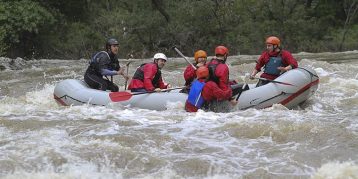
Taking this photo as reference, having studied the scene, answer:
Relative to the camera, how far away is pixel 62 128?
279 inches

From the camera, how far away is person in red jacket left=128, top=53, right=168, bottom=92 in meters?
8.48

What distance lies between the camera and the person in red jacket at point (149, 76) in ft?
27.8

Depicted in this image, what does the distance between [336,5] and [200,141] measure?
24699mm

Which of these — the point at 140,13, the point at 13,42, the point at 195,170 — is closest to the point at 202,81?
the point at 195,170

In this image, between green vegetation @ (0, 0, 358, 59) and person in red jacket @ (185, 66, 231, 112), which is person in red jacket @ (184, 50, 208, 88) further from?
green vegetation @ (0, 0, 358, 59)

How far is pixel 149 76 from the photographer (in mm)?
8484

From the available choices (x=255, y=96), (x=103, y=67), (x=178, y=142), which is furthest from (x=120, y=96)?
(x=178, y=142)

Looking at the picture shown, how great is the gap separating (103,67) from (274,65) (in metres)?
2.95

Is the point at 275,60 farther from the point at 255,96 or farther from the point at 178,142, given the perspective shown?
the point at 178,142

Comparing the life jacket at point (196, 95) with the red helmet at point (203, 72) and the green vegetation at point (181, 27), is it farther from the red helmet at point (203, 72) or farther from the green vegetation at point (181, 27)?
the green vegetation at point (181, 27)

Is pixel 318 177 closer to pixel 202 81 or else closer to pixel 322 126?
pixel 322 126

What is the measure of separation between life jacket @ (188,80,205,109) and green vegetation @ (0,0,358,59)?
1424 centimetres

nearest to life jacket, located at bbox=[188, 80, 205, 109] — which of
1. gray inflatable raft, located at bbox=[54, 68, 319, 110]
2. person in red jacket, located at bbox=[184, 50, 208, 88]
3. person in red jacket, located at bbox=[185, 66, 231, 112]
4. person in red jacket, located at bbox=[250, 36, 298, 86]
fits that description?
person in red jacket, located at bbox=[185, 66, 231, 112]

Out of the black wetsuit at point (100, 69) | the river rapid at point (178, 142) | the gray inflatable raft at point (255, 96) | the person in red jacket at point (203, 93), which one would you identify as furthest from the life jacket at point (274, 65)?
the black wetsuit at point (100, 69)
